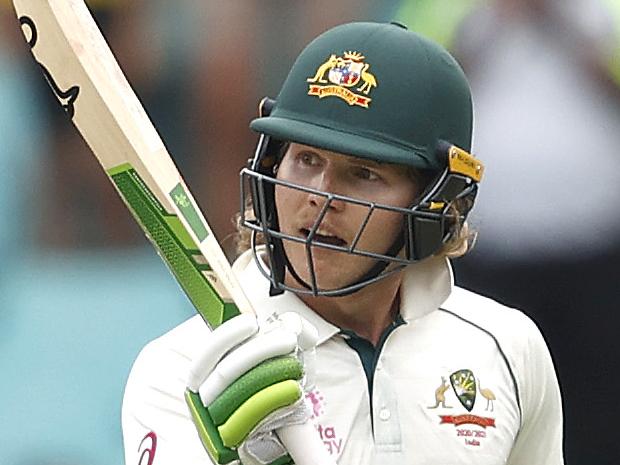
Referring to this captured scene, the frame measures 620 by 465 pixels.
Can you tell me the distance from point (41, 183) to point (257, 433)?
45.1 inches

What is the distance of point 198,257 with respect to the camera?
1.59m

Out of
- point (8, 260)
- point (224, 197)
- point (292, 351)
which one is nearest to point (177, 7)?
point (224, 197)

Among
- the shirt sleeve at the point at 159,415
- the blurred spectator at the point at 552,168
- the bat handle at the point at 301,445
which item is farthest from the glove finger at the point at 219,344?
the blurred spectator at the point at 552,168

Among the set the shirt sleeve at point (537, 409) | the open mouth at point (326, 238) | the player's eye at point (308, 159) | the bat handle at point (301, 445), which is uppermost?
the player's eye at point (308, 159)

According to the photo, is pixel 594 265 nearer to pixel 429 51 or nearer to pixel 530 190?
pixel 530 190

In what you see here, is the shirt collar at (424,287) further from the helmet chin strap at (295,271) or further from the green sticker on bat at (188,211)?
the green sticker on bat at (188,211)

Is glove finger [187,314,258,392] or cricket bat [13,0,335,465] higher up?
cricket bat [13,0,335,465]

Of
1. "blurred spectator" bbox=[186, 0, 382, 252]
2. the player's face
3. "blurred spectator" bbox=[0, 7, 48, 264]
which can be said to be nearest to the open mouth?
the player's face

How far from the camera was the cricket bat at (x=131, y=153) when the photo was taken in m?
1.56

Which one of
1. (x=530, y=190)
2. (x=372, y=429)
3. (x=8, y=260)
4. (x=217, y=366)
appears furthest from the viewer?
(x=530, y=190)

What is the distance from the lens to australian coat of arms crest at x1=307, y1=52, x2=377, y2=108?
6.04 feet

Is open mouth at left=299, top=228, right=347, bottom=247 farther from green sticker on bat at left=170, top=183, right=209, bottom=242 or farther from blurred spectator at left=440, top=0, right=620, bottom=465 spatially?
blurred spectator at left=440, top=0, right=620, bottom=465

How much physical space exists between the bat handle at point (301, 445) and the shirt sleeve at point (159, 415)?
0.22 metres

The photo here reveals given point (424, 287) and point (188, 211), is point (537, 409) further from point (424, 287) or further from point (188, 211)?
point (188, 211)
